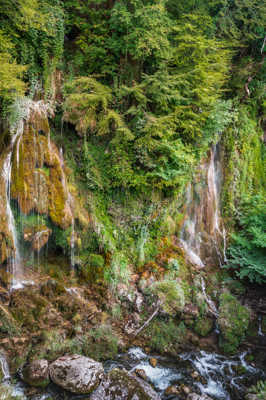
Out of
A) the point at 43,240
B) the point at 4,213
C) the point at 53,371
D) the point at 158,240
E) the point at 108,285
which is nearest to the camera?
the point at 53,371

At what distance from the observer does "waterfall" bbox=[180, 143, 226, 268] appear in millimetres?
8586

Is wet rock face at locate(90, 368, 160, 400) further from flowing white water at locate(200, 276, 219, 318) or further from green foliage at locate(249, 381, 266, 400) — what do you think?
flowing white water at locate(200, 276, 219, 318)

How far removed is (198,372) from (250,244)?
13.9ft

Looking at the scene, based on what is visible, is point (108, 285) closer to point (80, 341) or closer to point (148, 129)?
point (80, 341)

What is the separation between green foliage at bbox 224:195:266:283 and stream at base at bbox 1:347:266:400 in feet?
8.01

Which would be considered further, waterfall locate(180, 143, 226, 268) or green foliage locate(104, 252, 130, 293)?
waterfall locate(180, 143, 226, 268)

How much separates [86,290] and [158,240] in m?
2.65

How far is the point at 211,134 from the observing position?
25.6 ft

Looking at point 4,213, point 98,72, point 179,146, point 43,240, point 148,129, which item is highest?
point 98,72

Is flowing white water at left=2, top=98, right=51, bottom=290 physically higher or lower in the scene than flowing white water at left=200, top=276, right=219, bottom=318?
higher

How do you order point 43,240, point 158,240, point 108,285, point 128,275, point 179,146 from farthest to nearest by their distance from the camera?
point 158,240 < point 179,146 < point 128,275 < point 108,285 < point 43,240

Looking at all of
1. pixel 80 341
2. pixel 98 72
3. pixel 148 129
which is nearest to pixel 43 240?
pixel 80 341

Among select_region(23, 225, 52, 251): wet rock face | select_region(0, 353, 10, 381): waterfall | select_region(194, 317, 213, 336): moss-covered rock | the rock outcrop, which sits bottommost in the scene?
select_region(194, 317, 213, 336): moss-covered rock

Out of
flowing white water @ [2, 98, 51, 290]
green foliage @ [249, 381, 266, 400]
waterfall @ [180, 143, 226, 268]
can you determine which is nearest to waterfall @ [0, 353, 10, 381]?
flowing white water @ [2, 98, 51, 290]
